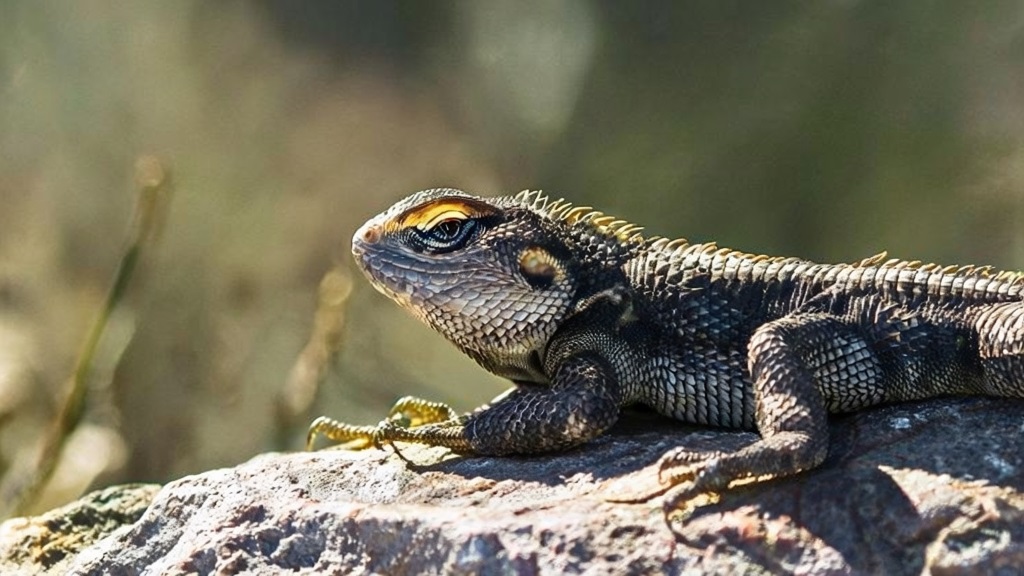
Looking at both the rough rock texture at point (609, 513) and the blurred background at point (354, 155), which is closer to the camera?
the rough rock texture at point (609, 513)

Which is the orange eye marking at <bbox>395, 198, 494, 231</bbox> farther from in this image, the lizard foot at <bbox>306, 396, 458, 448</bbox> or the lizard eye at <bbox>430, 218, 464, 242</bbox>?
the lizard foot at <bbox>306, 396, 458, 448</bbox>

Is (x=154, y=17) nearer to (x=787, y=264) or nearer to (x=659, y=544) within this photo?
(x=787, y=264)

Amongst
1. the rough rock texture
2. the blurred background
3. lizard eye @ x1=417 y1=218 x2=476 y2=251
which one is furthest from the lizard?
the blurred background

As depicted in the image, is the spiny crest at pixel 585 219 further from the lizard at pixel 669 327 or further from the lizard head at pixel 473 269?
the lizard head at pixel 473 269

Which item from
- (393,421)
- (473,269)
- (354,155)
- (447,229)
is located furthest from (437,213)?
(354,155)

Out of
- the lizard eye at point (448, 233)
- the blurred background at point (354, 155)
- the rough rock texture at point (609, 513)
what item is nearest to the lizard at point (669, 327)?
the lizard eye at point (448, 233)

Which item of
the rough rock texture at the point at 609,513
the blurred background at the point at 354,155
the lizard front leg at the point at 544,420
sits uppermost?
the blurred background at the point at 354,155

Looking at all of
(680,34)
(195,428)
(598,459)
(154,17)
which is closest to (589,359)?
(598,459)
